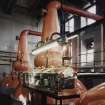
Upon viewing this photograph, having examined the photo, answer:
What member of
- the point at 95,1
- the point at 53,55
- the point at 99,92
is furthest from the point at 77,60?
the point at 99,92

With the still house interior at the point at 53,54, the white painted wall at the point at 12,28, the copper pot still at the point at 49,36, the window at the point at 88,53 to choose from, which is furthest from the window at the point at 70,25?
the copper pot still at the point at 49,36

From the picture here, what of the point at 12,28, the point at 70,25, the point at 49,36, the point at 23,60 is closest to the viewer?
the point at 49,36

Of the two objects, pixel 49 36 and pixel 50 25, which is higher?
pixel 50 25

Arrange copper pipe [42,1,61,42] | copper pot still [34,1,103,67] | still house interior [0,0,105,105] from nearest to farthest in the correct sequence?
still house interior [0,0,105,105], copper pot still [34,1,103,67], copper pipe [42,1,61,42]

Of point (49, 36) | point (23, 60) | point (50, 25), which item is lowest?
point (23, 60)

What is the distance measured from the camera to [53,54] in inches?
216

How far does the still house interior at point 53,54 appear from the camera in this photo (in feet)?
9.84

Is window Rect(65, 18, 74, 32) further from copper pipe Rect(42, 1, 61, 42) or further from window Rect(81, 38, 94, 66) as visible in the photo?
copper pipe Rect(42, 1, 61, 42)

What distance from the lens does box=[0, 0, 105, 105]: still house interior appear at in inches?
118

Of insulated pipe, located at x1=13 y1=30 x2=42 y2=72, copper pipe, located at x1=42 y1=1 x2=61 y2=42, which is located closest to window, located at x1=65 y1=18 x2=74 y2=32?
insulated pipe, located at x1=13 y1=30 x2=42 y2=72

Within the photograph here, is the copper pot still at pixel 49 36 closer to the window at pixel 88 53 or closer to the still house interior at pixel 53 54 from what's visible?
the still house interior at pixel 53 54

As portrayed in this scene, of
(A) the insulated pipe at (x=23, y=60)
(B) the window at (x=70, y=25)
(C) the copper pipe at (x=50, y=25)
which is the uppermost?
(B) the window at (x=70, y=25)

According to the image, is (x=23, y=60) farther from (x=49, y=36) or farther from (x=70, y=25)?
(x=70, y=25)

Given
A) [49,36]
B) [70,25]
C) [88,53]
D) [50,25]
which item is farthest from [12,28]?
[49,36]
